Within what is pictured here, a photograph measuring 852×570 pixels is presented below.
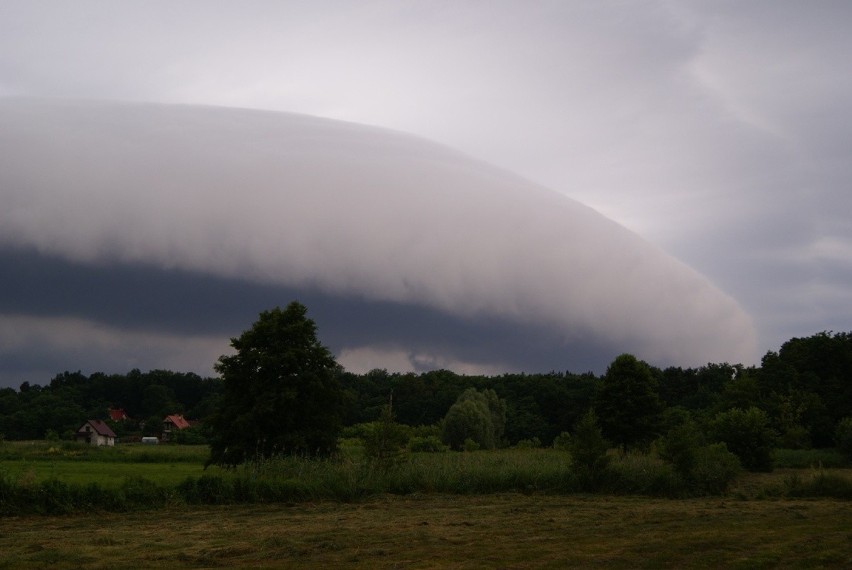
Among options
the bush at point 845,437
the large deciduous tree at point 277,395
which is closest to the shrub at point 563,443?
the large deciduous tree at point 277,395

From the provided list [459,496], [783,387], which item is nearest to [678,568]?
[459,496]

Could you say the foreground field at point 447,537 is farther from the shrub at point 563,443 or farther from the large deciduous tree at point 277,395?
the large deciduous tree at point 277,395

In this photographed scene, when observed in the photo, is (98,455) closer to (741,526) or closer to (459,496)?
(459,496)

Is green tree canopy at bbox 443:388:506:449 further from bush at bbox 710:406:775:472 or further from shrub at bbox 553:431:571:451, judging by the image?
bush at bbox 710:406:775:472

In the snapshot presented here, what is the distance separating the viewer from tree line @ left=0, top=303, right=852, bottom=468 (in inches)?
1510

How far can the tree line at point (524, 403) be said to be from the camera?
38344 millimetres

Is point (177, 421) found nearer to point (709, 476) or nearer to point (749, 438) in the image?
point (749, 438)

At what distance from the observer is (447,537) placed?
58.4 ft

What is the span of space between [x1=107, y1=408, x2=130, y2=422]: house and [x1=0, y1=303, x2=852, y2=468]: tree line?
547 inches

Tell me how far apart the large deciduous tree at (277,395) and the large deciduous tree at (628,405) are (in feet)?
55.8

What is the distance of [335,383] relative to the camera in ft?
132

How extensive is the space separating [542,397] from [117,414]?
74.3 m

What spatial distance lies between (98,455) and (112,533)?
41.1m

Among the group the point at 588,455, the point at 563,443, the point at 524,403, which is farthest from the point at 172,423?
the point at 588,455
